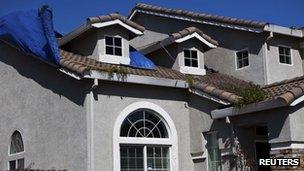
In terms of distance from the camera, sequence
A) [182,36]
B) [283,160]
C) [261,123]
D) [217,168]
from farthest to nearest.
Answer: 1. [182,36]
2. [217,168]
3. [261,123]
4. [283,160]

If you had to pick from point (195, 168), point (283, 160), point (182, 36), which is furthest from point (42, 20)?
point (283, 160)

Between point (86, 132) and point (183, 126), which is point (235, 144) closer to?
point (183, 126)

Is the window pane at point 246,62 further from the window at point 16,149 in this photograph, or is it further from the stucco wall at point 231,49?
the window at point 16,149

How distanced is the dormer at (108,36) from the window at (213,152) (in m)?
3.57

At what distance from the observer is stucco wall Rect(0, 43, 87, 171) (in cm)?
1465

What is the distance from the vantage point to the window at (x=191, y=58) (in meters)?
18.8

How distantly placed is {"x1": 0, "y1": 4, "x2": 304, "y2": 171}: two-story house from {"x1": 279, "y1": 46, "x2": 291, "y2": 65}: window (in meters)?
0.11

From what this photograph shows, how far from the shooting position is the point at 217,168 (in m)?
15.2

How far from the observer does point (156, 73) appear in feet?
53.6

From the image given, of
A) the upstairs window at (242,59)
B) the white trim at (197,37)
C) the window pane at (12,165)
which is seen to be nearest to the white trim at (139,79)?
the white trim at (197,37)

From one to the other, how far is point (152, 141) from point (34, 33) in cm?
487

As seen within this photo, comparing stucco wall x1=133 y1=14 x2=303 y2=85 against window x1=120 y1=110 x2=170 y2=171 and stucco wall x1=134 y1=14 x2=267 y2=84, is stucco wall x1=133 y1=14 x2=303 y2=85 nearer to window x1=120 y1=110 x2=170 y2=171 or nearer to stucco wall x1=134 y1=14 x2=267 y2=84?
stucco wall x1=134 y1=14 x2=267 y2=84

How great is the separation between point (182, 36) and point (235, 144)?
5399mm

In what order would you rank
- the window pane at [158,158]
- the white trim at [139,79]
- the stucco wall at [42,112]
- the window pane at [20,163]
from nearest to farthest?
1. the white trim at [139,79]
2. the stucco wall at [42,112]
3. the window pane at [158,158]
4. the window pane at [20,163]
